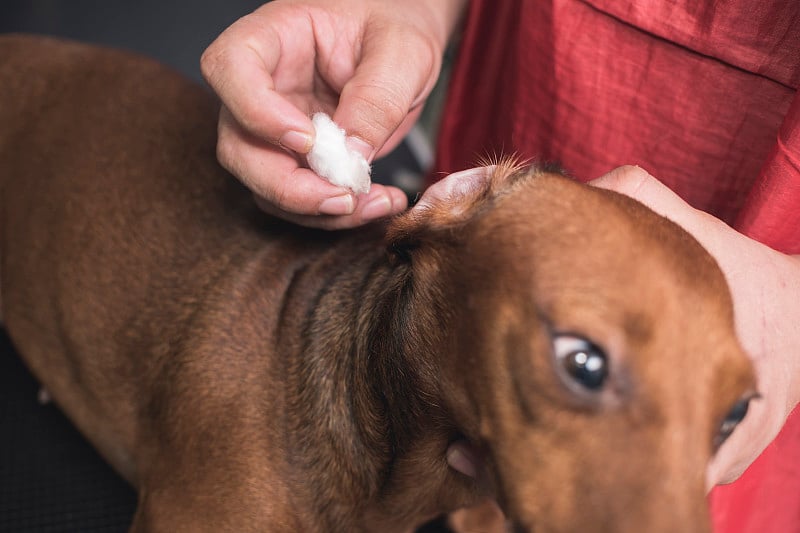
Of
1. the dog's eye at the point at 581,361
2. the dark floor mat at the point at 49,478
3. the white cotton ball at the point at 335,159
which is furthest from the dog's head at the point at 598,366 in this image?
the dark floor mat at the point at 49,478

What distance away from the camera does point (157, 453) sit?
1.16 meters

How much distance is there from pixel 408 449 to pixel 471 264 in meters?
0.29

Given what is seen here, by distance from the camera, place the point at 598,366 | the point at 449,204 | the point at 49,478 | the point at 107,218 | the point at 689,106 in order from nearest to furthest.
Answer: the point at 598,366
the point at 449,204
the point at 689,106
the point at 107,218
the point at 49,478

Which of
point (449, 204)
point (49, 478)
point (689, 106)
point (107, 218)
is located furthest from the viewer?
point (49, 478)

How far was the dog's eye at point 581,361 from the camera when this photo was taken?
2.12ft

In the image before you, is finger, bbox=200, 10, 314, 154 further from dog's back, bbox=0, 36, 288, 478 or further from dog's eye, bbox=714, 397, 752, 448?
dog's eye, bbox=714, 397, 752, 448

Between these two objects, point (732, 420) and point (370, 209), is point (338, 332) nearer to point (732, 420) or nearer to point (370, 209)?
point (370, 209)

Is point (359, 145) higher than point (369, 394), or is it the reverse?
point (359, 145)

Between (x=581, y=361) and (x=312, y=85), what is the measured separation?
0.66m

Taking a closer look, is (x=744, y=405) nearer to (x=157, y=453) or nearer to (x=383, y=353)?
(x=383, y=353)

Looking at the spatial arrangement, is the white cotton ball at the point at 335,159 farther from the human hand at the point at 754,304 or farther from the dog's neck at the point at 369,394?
the human hand at the point at 754,304

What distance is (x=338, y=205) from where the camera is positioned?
0.92 m

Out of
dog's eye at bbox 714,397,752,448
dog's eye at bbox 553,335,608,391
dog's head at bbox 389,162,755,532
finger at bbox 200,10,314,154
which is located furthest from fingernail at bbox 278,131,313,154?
dog's eye at bbox 714,397,752,448

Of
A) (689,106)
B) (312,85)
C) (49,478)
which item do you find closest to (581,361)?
(689,106)
